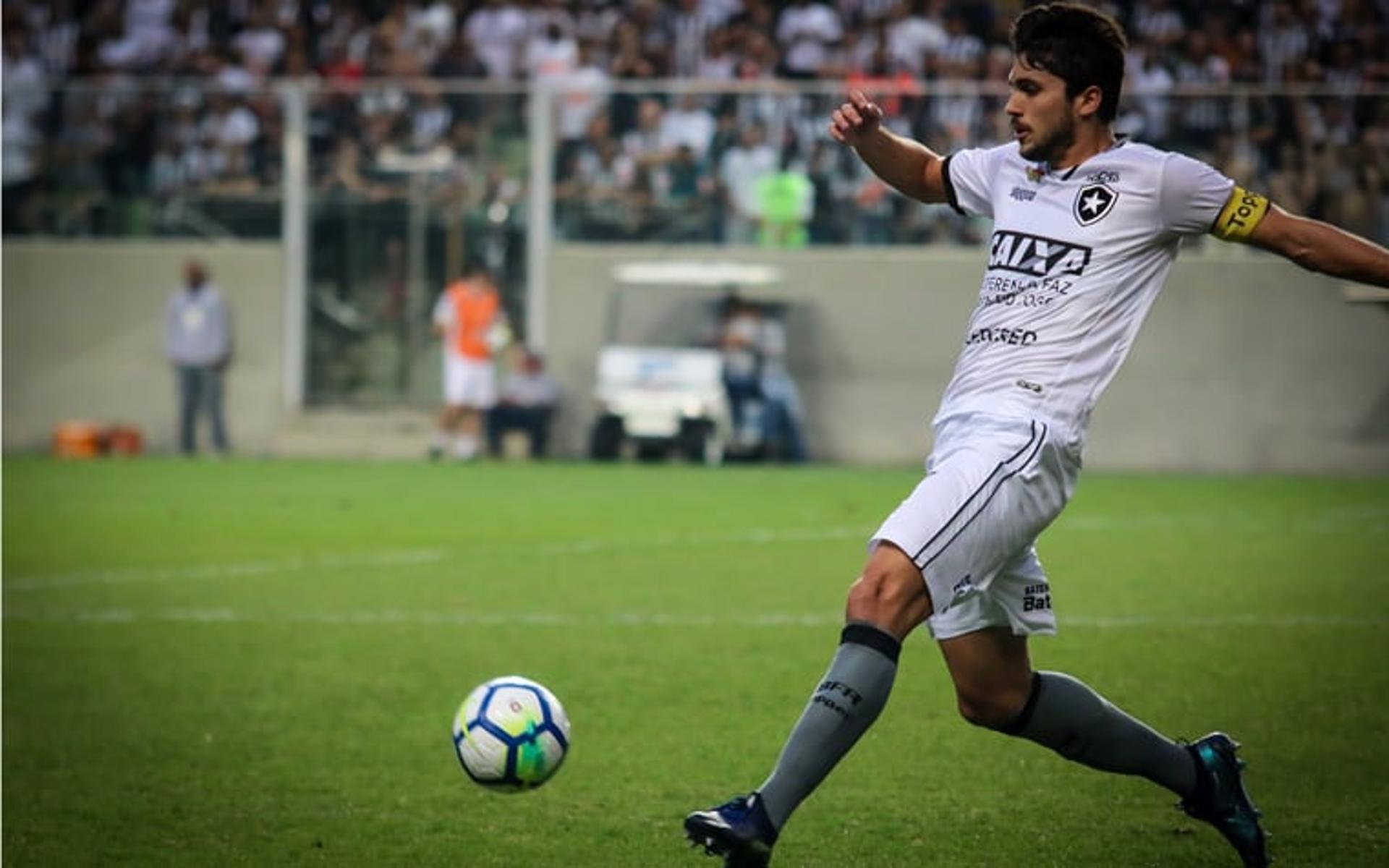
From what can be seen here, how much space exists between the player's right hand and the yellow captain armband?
3.47ft

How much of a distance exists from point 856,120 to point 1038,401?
3.52ft

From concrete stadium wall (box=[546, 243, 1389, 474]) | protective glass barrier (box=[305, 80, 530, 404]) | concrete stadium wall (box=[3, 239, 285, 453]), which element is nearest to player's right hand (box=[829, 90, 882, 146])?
concrete stadium wall (box=[546, 243, 1389, 474])

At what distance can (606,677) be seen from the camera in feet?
31.6

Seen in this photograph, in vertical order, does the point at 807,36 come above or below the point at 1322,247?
below

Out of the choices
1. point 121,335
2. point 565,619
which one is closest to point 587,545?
point 565,619

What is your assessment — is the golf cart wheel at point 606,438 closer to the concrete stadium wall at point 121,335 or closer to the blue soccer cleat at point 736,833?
the concrete stadium wall at point 121,335

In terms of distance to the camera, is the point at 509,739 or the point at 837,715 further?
the point at 509,739

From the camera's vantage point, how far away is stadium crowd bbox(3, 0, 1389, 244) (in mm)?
24625

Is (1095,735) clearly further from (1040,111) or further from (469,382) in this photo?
(469,382)

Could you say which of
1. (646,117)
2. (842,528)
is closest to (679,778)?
(842,528)

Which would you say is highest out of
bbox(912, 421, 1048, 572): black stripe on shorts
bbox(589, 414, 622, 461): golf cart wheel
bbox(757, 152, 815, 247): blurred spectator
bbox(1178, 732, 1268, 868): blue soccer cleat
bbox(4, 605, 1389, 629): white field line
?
bbox(912, 421, 1048, 572): black stripe on shorts

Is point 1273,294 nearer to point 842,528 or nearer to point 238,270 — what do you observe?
point 842,528

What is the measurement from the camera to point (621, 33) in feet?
88.4

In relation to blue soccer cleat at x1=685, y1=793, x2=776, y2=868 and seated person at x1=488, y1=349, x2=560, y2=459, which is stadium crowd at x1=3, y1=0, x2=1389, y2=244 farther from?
blue soccer cleat at x1=685, y1=793, x2=776, y2=868
